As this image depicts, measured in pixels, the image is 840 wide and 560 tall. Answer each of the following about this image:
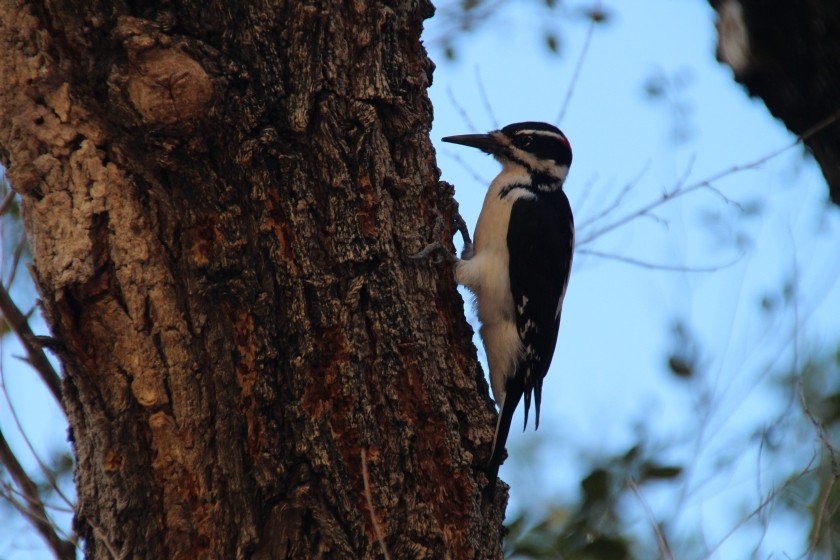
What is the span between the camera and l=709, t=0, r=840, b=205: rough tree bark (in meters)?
1.67

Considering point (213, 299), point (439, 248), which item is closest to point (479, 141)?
point (439, 248)

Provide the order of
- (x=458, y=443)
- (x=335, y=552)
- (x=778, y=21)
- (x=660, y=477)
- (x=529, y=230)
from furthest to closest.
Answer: (x=529, y=230) → (x=660, y=477) → (x=458, y=443) → (x=335, y=552) → (x=778, y=21)

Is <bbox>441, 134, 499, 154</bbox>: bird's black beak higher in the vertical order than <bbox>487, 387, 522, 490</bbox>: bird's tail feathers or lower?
higher

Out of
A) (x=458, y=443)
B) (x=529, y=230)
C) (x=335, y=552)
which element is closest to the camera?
(x=335, y=552)

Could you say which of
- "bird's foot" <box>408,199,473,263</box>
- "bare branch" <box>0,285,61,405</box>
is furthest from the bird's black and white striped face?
"bare branch" <box>0,285,61,405</box>

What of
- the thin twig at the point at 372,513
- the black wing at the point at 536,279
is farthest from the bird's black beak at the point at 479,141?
the thin twig at the point at 372,513

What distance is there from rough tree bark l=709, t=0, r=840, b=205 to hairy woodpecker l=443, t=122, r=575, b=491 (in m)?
1.93

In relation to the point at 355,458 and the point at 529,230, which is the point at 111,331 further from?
the point at 529,230

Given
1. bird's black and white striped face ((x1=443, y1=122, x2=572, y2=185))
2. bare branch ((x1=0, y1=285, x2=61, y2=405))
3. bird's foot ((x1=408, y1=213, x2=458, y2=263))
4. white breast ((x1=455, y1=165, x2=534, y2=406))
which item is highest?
bird's black and white striped face ((x1=443, y1=122, x2=572, y2=185))

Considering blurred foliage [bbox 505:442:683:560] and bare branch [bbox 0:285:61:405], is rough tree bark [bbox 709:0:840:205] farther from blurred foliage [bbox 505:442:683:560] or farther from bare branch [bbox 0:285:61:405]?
bare branch [bbox 0:285:61:405]

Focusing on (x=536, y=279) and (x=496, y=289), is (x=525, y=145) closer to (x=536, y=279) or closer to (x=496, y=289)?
(x=536, y=279)

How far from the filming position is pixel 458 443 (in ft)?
8.36

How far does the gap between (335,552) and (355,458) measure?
0.24 meters

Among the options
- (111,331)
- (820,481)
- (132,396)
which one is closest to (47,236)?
(111,331)
